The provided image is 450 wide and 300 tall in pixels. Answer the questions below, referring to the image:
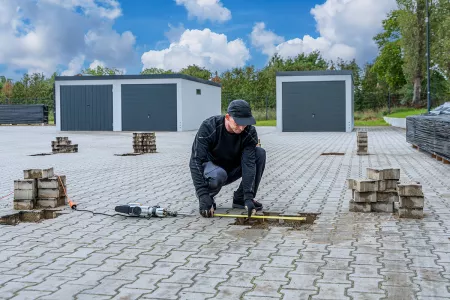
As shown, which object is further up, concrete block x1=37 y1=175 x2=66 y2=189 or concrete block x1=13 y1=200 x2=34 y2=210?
concrete block x1=37 y1=175 x2=66 y2=189

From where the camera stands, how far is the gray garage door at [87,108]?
38875mm

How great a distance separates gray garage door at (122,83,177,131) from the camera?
38000 millimetres

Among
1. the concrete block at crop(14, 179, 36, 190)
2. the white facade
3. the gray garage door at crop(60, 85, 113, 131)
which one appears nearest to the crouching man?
the concrete block at crop(14, 179, 36, 190)

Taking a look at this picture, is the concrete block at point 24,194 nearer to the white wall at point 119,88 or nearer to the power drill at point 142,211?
the power drill at point 142,211

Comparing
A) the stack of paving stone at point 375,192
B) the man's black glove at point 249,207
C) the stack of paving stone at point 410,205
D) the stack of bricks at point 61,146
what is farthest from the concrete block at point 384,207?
the stack of bricks at point 61,146

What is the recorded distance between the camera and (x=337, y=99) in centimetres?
3641

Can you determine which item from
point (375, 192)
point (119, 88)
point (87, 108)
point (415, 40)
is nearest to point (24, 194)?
point (375, 192)

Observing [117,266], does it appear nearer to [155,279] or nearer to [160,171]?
[155,279]

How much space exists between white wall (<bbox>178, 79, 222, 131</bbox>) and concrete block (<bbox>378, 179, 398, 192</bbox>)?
31.2 metres

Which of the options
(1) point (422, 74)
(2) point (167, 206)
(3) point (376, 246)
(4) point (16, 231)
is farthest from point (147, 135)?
(1) point (422, 74)

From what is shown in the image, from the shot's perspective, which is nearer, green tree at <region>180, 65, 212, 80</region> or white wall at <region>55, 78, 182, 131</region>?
white wall at <region>55, 78, 182, 131</region>

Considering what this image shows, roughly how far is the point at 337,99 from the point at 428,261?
32.1m

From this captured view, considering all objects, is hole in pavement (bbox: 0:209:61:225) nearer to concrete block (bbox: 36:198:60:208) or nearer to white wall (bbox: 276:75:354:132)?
concrete block (bbox: 36:198:60:208)

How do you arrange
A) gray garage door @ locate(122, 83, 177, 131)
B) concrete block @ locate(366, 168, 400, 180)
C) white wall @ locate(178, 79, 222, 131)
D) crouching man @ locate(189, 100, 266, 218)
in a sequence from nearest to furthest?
crouching man @ locate(189, 100, 266, 218)
concrete block @ locate(366, 168, 400, 180)
gray garage door @ locate(122, 83, 177, 131)
white wall @ locate(178, 79, 222, 131)
